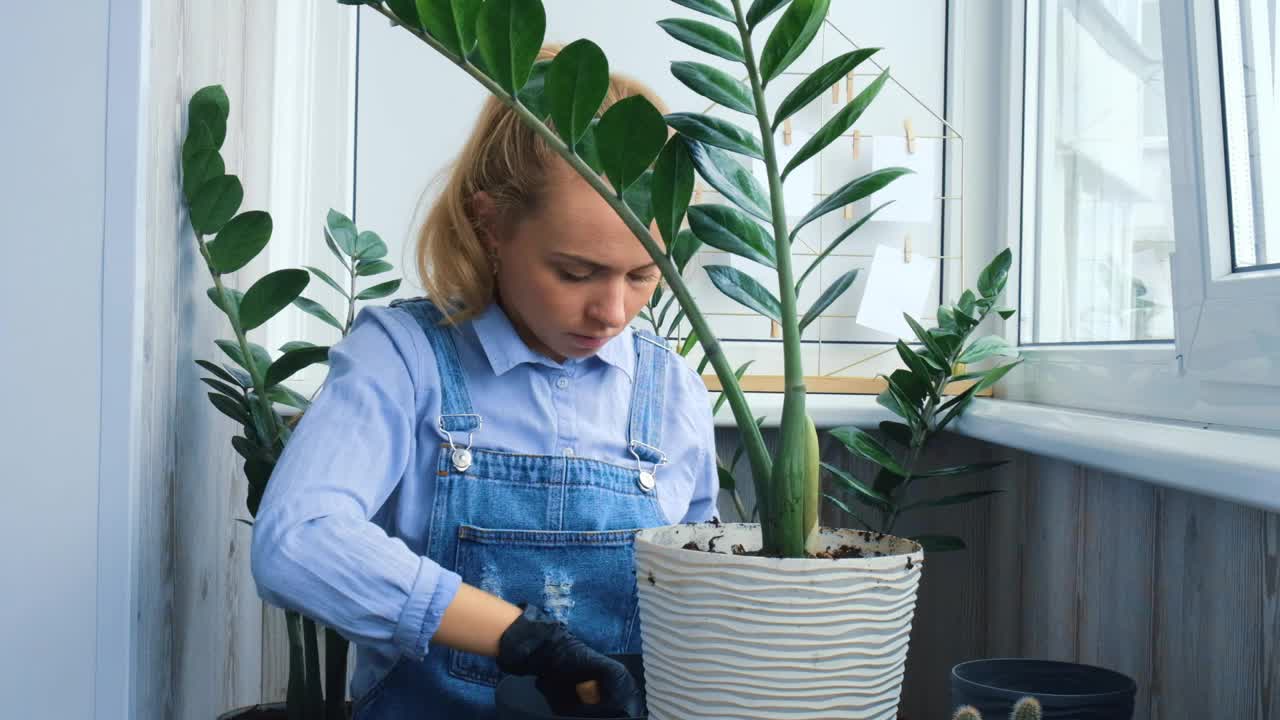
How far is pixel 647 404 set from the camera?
1.08 meters

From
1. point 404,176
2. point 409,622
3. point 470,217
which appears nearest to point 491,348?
point 470,217

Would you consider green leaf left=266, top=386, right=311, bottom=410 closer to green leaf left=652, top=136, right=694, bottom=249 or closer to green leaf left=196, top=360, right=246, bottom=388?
green leaf left=196, top=360, right=246, bottom=388

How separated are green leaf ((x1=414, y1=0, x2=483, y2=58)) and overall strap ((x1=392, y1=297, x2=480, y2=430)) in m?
0.38

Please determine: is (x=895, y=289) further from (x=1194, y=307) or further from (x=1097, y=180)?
(x=1194, y=307)

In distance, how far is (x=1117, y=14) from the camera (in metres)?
1.35

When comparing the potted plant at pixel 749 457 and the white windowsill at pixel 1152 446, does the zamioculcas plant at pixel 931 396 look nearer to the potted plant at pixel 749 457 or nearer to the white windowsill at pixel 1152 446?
the white windowsill at pixel 1152 446

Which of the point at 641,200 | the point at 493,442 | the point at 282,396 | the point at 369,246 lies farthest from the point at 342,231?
the point at 641,200

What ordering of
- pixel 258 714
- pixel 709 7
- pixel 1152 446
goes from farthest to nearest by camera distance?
pixel 258 714 < pixel 1152 446 < pixel 709 7

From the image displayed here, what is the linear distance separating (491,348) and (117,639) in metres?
0.39

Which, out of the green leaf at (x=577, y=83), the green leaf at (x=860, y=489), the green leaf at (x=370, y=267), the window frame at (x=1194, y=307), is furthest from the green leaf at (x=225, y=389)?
the window frame at (x=1194, y=307)

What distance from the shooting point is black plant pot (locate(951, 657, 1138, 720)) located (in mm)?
750

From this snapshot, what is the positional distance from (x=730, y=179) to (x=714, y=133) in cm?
4

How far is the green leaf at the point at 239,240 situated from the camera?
39.1 inches

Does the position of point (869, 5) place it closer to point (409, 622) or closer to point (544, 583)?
point (544, 583)
